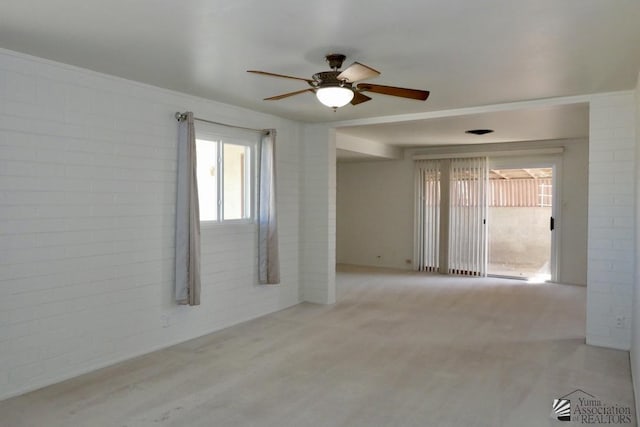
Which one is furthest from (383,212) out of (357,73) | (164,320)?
(357,73)

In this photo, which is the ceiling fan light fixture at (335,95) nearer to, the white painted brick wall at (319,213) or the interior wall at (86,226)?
the interior wall at (86,226)

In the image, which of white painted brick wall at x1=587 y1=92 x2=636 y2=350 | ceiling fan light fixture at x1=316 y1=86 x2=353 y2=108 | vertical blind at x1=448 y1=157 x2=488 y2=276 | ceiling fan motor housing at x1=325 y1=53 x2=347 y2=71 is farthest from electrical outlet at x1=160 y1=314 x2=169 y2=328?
vertical blind at x1=448 y1=157 x2=488 y2=276

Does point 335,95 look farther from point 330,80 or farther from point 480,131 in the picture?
point 480,131

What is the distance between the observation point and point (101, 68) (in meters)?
3.53

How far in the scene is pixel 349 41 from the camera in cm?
287

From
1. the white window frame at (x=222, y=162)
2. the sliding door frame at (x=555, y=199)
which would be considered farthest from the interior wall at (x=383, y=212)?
the white window frame at (x=222, y=162)

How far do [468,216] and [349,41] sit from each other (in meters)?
5.99

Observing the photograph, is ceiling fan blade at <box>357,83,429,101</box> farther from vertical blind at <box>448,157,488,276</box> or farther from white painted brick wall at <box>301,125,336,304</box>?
vertical blind at <box>448,157,488,276</box>

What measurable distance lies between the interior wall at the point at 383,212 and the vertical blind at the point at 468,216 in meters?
0.36

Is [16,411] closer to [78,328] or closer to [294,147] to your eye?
[78,328]

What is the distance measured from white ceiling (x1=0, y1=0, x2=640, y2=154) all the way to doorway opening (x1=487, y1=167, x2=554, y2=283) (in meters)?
5.53

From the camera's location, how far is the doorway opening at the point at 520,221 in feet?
30.5

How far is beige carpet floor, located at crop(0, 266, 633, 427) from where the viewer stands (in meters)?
2.90

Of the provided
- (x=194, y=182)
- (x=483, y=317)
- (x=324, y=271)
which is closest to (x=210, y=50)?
(x=194, y=182)
